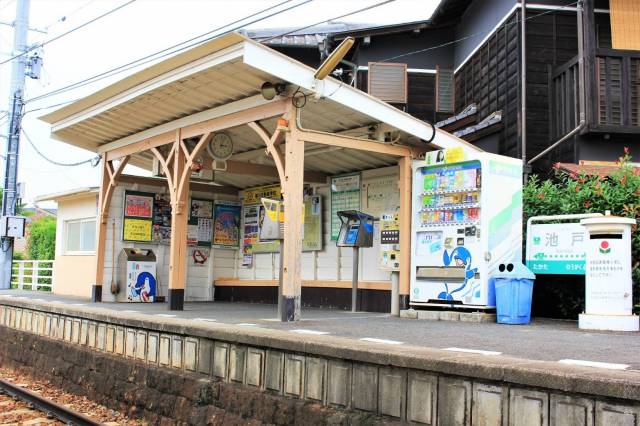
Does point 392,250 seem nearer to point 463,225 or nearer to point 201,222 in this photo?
point 463,225

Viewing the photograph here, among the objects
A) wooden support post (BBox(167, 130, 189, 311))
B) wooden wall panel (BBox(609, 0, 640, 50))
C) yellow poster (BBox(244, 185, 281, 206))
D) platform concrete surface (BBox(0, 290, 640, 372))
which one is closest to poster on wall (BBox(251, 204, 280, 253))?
yellow poster (BBox(244, 185, 281, 206))

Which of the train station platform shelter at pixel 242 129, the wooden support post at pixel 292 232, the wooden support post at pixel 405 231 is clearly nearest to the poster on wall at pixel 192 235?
the train station platform shelter at pixel 242 129

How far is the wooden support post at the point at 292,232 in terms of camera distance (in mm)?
8930

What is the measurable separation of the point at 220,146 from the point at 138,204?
3.91 m

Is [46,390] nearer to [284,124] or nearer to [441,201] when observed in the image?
[284,124]

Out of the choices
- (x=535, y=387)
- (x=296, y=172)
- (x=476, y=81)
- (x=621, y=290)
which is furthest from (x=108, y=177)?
(x=535, y=387)

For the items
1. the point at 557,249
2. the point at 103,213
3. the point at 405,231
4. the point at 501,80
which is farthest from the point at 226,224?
Result: the point at 557,249

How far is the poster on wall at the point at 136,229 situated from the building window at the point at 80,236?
5.66 feet

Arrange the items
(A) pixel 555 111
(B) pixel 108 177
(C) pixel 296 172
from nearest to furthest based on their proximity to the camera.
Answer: (C) pixel 296 172 < (A) pixel 555 111 < (B) pixel 108 177

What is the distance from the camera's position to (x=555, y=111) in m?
13.1

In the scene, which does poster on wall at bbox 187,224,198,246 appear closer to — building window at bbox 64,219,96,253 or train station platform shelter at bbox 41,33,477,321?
train station platform shelter at bbox 41,33,477,321

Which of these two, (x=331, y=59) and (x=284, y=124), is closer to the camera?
(x=331, y=59)

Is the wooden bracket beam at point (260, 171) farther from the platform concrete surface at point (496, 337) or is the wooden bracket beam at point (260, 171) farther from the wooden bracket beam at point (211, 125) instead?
the platform concrete surface at point (496, 337)

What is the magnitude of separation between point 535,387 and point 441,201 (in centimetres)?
635
